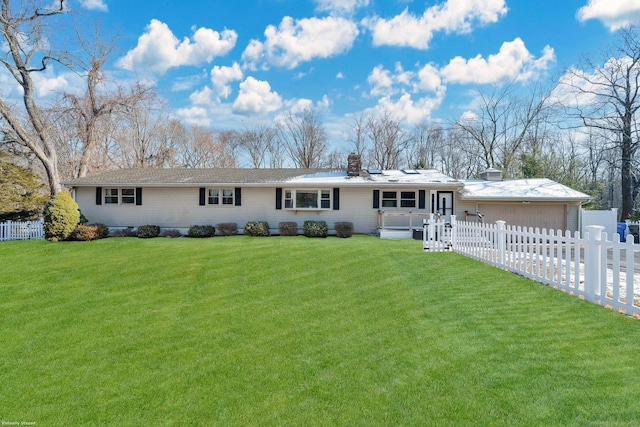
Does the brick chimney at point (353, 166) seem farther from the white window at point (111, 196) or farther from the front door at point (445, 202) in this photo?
the white window at point (111, 196)

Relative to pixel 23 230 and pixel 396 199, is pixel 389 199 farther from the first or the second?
pixel 23 230

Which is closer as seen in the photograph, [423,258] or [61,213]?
[423,258]

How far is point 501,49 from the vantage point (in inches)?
835

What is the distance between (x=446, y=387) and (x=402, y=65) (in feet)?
80.3

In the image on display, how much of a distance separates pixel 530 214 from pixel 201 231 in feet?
50.5

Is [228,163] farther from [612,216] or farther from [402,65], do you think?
[612,216]

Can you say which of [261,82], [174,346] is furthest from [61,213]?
[261,82]

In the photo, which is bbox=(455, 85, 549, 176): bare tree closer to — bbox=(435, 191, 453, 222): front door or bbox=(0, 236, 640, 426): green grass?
bbox=(435, 191, 453, 222): front door

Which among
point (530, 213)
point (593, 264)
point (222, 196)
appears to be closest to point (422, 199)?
point (530, 213)

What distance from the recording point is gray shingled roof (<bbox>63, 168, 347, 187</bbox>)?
16.0 metres

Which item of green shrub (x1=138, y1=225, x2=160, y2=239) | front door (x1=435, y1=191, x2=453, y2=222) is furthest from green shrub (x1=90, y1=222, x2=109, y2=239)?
front door (x1=435, y1=191, x2=453, y2=222)

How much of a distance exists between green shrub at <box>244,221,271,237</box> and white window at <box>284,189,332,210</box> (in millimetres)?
1569

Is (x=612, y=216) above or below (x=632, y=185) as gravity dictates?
below

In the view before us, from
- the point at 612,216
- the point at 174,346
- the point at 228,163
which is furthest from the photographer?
the point at 228,163
